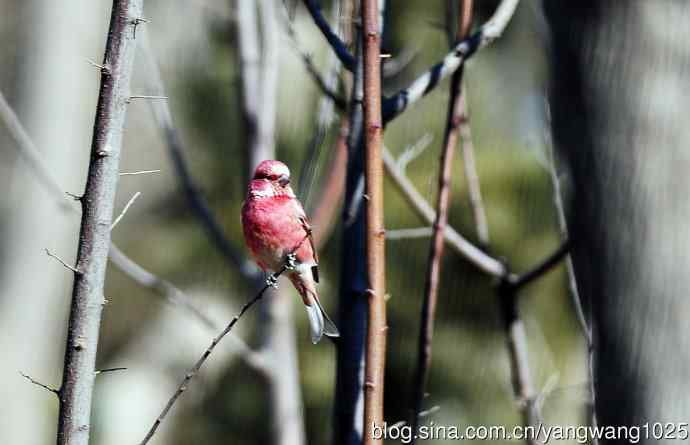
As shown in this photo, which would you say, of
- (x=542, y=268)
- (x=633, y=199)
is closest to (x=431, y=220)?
(x=542, y=268)

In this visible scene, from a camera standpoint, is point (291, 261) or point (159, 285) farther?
point (159, 285)


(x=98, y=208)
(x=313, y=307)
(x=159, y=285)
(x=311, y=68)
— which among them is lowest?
(x=159, y=285)

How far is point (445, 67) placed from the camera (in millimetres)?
1823

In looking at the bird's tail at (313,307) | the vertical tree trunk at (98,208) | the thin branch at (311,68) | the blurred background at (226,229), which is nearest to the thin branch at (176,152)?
the blurred background at (226,229)

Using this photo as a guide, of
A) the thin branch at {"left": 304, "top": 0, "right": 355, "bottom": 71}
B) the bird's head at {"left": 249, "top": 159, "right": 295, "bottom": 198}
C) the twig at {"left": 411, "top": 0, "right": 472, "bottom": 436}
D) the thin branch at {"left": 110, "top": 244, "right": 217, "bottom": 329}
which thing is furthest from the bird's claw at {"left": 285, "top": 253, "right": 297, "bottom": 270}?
the thin branch at {"left": 110, "top": 244, "right": 217, "bottom": 329}

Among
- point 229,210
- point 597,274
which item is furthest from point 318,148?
point 229,210

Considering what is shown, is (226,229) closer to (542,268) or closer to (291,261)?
(542,268)

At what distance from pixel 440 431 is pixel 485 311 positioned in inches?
64.7

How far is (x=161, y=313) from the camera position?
20.4ft

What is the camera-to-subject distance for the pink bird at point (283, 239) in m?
1.79

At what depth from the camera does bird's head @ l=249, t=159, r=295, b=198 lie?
5.27 ft

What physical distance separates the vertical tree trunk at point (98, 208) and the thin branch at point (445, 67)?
615 mm

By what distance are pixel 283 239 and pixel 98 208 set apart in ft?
2.19

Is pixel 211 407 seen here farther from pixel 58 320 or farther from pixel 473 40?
pixel 473 40
